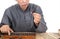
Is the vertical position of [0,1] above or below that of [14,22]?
above

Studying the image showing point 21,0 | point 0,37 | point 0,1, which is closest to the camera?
point 0,37

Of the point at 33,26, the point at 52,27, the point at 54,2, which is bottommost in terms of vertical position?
the point at 52,27

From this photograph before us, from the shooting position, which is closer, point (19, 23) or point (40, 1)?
point (19, 23)

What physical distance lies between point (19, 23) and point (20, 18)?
57 millimetres

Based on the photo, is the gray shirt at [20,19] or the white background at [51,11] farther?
the white background at [51,11]

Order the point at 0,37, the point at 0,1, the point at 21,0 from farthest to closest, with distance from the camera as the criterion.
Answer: the point at 0,1
the point at 21,0
the point at 0,37

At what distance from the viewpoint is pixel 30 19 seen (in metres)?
1.60

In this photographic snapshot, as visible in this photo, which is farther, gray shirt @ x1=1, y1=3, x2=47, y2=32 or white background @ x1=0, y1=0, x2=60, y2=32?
white background @ x1=0, y1=0, x2=60, y2=32

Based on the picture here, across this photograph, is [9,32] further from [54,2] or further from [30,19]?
[54,2]

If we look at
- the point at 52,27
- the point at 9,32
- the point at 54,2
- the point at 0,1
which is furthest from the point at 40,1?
the point at 9,32

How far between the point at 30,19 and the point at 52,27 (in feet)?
2.69

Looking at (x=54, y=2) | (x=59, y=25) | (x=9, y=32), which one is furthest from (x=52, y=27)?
(x=9, y=32)

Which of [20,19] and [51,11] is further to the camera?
[51,11]

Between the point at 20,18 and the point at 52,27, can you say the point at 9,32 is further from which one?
the point at 52,27
